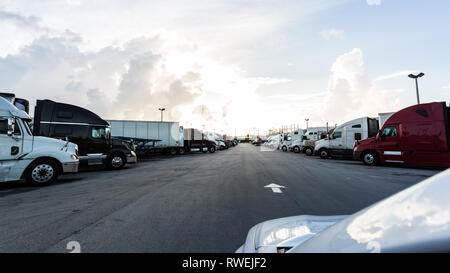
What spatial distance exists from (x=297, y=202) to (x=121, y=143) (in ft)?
39.3

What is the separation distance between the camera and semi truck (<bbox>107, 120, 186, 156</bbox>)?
23288mm

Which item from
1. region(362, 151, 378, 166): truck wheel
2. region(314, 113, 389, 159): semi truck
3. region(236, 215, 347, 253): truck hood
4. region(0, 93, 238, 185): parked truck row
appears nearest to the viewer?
region(236, 215, 347, 253): truck hood

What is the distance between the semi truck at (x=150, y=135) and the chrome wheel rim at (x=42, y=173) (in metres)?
14.2

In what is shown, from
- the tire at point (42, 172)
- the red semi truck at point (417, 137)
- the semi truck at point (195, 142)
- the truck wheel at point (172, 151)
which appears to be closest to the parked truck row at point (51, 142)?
the tire at point (42, 172)

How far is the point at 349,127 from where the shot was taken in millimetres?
17703

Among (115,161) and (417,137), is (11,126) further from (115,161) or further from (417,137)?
(417,137)

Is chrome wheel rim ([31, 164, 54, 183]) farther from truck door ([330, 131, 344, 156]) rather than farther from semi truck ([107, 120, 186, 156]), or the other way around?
truck door ([330, 131, 344, 156])

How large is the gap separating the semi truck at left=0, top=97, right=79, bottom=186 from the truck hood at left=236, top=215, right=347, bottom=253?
8978 millimetres

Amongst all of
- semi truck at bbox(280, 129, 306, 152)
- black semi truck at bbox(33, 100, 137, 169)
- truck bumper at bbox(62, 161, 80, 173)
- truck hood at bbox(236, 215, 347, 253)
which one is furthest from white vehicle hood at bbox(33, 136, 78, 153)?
semi truck at bbox(280, 129, 306, 152)

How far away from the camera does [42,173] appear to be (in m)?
8.02

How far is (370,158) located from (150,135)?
66.9 feet

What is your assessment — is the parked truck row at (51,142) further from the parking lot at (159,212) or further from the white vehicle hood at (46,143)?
the parking lot at (159,212)

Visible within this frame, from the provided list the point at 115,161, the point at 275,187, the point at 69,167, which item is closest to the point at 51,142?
the point at 69,167
